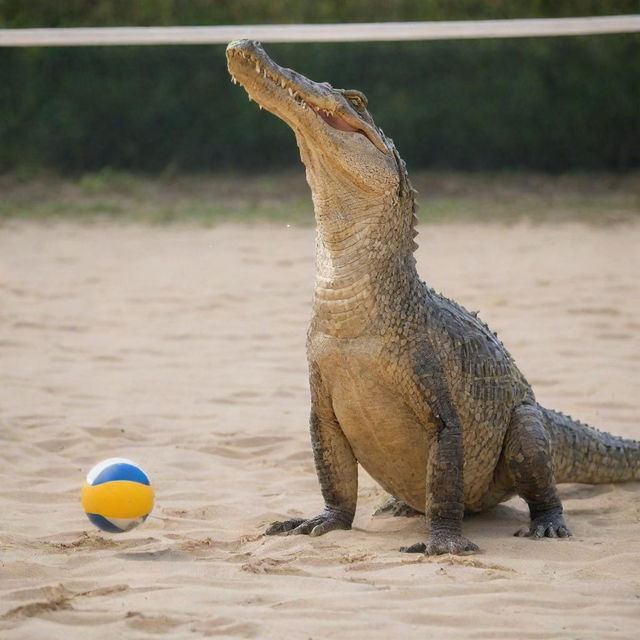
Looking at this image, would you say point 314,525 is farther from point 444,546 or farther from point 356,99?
point 356,99

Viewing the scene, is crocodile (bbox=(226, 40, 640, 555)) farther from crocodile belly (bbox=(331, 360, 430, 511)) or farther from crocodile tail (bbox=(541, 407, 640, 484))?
crocodile tail (bbox=(541, 407, 640, 484))

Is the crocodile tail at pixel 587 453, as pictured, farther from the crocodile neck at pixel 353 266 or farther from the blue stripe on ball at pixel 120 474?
Result: the blue stripe on ball at pixel 120 474

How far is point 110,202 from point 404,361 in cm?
1295

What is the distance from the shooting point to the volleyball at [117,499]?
15.6 ft

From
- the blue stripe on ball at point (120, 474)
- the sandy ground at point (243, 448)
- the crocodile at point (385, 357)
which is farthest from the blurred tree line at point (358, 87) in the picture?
the blue stripe on ball at point (120, 474)

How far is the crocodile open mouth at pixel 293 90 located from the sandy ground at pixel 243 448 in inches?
66.1

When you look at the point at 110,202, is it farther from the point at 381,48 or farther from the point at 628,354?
the point at 628,354

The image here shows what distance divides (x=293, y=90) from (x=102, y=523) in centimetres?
185

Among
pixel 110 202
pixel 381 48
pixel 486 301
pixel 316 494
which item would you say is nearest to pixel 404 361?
pixel 316 494

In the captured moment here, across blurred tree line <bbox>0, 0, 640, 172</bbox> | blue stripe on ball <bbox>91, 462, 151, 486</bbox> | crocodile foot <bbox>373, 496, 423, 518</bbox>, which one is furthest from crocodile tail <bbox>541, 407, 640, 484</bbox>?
blurred tree line <bbox>0, 0, 640, 172</bbox>

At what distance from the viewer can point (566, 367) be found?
8.33 m

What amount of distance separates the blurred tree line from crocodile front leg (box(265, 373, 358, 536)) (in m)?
13.7

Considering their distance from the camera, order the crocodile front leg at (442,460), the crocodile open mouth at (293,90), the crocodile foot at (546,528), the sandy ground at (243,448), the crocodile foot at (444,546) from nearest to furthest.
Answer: the sandy ground at (243,448) → the crocodile open mouth at (293,90) → the crocodile foot at (444,546) → the crocodile front leg at (442,460) → the crocodile foot at (546,528)

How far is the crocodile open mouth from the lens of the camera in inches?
178
